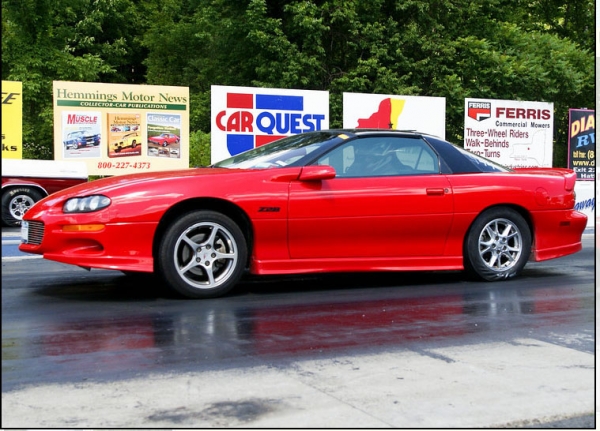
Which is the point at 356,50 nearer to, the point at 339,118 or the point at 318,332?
the point at 339,118

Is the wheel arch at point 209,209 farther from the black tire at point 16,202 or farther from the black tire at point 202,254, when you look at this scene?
the black tire at point 16,202

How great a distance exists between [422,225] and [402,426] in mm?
3813

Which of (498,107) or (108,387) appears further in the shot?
(498,107)

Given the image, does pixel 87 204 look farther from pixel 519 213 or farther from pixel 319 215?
pixel 519 213

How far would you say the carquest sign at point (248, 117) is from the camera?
17188 mm

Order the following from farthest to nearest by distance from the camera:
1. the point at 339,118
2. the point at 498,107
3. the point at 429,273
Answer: the point at 339,118
the point at 498,107
the point at 429,273

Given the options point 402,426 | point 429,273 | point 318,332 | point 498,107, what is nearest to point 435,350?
point 318,332

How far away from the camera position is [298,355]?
466 cm

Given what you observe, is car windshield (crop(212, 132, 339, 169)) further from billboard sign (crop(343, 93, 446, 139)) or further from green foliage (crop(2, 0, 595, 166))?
green foliage (crop(2, 0, 595, 166))

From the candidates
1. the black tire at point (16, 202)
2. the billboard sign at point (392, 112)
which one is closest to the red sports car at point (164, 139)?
Answer: the billboard sign at point (392, 112)

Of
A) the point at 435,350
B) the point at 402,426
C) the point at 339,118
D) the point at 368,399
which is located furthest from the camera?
the point at 339,118

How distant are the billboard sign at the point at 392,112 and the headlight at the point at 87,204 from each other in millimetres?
12739

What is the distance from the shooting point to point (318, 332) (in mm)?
5293

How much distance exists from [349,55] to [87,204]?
2350 centimetres
